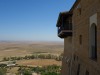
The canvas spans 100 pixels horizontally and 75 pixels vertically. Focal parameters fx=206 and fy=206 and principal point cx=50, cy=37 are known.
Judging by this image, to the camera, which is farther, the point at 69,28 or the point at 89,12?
the point at 69,28

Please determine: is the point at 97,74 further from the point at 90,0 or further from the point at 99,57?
the point at 90,0

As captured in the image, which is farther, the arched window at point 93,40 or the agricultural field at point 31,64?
the agricultural field at point 31,64

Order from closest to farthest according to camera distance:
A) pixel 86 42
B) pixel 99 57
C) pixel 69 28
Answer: pixel 99 57
pixel 86 42
pixel 69 28

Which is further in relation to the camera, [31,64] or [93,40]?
[31,64]

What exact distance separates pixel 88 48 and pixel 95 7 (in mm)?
2697

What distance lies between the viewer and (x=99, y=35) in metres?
9.76

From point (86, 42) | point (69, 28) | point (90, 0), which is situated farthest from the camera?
point (69, 28)

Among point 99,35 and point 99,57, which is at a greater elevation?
point 99,35

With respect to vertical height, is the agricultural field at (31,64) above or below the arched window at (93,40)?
below

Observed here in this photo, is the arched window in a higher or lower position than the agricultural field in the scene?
higher

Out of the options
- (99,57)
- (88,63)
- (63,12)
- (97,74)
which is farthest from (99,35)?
(63,12)

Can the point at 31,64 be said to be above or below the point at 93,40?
below

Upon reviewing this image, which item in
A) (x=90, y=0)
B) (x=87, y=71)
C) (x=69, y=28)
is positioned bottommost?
(x=87, y=71)

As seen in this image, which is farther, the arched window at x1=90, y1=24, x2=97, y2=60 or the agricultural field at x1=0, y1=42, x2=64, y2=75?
the agricultural field at x1=0, y1=42, x2=64, y2=75
